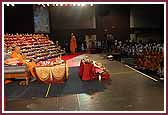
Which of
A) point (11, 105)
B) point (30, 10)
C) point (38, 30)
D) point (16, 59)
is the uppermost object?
point (30, 10)

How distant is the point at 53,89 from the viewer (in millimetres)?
6324

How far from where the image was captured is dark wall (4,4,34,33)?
13268 millimetres

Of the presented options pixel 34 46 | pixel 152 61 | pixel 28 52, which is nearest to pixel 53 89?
pixel 152 61

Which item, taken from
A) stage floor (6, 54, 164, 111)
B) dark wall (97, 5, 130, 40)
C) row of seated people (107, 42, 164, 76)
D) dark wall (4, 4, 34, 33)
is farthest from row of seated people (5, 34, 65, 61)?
dark wall (97, 5, 130, 40)

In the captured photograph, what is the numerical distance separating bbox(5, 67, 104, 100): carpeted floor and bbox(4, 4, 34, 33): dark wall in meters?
6.70

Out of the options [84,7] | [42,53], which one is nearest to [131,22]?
[84,7]

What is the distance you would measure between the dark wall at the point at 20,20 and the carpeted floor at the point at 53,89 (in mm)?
6703

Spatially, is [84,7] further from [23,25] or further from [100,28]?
[23,25]

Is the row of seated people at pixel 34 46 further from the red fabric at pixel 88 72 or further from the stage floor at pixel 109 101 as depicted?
the stage floor at pixel 109 101

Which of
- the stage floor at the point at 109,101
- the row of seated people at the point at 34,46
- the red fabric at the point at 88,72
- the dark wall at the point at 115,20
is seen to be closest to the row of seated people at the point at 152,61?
the red fabric at the point at 88,72

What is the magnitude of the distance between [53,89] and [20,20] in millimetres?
A: 8097

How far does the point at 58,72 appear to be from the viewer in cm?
696

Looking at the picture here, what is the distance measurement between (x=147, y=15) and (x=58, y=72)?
9.95 meters

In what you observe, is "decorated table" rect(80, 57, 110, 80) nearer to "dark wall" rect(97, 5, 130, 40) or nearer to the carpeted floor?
the carpeted floor
